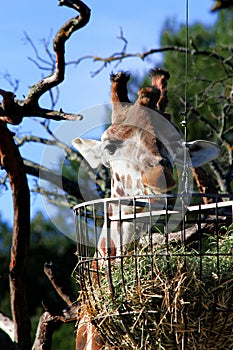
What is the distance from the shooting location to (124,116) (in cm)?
401

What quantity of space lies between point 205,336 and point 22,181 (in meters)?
2.08

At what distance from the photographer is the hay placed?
115 inches

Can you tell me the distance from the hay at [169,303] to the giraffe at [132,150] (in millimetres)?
525

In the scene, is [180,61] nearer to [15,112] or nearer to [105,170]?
[105,170]

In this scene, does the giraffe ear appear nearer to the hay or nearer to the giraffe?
the giraffe

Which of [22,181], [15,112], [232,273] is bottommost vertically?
[232,273]

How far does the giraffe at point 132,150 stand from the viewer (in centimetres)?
368

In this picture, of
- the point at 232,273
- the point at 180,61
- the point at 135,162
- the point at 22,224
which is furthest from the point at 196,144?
the point at 180,61

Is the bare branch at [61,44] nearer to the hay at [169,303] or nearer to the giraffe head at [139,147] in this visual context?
the giraffe head at [139,147]

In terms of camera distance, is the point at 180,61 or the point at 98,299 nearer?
the point at 98,299

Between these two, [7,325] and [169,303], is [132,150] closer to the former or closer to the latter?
[169,303]

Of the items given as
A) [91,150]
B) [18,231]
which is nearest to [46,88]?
[91,150]

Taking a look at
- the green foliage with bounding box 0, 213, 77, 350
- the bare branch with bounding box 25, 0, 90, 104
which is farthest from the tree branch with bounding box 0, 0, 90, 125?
the green foliage with bounding box 0, 213, 77, 350

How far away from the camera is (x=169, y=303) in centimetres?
292
